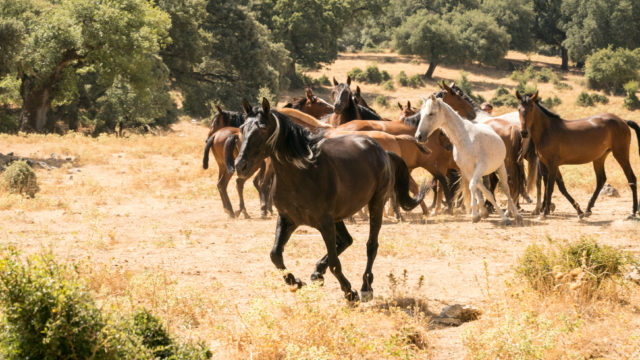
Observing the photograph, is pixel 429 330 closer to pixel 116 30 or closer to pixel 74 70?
pixel 116 30

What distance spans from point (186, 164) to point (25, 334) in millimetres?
17937

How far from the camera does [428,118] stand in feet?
37.1

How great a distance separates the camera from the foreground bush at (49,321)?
375 cm

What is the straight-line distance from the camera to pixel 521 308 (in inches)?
222

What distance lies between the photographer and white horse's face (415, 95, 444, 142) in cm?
1121

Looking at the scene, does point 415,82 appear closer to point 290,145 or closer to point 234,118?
point 234,118

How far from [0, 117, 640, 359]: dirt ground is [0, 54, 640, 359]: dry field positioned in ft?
0.10

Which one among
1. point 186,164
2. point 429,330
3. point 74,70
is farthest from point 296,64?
point 429,330

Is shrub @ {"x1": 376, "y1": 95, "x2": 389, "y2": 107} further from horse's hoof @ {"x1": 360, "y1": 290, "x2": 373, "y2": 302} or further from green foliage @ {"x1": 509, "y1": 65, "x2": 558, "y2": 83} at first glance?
horse's hoof @ {"x1": 360, "y1": 290, "x2": 373, "y2": 302}

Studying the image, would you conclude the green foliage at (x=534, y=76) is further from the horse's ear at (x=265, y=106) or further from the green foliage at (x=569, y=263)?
the horse's ear at (x=265, y=106)

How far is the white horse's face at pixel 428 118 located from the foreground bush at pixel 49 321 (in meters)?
7.95

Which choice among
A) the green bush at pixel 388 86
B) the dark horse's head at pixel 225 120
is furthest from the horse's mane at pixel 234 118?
the green bush at pixel 388 86

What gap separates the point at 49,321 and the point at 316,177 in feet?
9.69

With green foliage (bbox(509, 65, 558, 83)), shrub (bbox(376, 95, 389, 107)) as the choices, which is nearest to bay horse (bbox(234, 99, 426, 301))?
shrub (bbox(376, 95, 389, 107))
